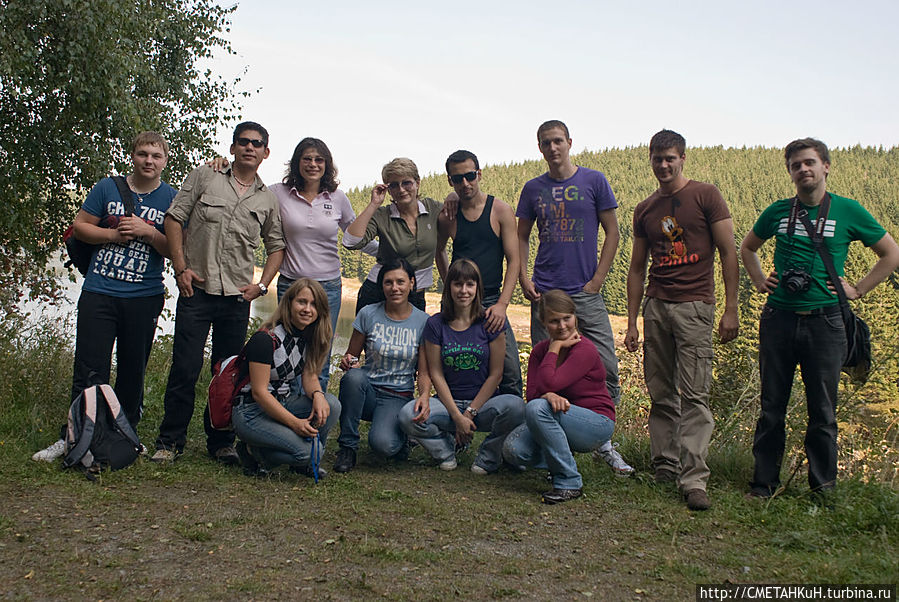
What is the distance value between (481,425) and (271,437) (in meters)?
1.43

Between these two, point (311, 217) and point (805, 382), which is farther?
point (311, 217)

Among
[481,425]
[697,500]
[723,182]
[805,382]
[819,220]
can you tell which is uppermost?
[723,182]

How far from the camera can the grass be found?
Answer: 307 cm

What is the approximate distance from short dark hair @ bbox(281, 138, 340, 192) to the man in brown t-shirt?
7.54ft

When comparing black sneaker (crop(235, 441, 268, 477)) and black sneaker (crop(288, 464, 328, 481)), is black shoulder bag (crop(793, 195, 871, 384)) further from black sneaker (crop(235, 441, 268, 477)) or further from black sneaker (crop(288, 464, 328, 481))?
black sneaker (crop(235, 441, 268, 477))

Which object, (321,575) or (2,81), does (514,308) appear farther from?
(321,575)

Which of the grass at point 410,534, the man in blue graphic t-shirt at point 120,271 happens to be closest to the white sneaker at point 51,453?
the man in blue graphic t-shirt at point 120,271


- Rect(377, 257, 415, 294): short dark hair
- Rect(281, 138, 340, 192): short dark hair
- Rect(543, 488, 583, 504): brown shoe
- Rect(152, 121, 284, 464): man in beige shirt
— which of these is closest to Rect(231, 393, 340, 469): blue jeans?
Rect(152, 121, 284, 464): man in beige shirt

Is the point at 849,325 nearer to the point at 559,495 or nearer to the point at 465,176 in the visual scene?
the point at 559,495

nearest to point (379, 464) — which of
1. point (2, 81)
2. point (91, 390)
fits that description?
point (91, 390)

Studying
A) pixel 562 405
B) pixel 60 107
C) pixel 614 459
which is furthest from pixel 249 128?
pixel 60 107

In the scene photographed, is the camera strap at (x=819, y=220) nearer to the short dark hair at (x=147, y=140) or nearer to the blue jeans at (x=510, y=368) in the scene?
the blue jeans at (x=510, y=368)

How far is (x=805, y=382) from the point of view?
14.0ft

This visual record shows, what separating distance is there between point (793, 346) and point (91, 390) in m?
4.37
